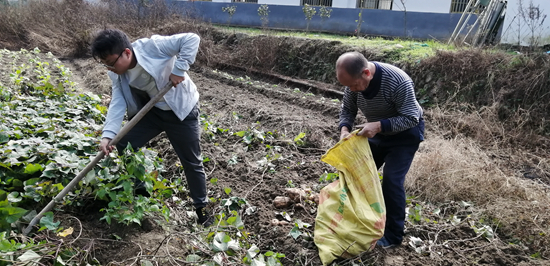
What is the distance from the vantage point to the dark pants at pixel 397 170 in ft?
8.63

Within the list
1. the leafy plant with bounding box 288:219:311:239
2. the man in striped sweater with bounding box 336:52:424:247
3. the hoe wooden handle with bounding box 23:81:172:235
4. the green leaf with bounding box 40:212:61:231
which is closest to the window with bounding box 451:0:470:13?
the man in striped sweater with bounding box 336:52:424:247

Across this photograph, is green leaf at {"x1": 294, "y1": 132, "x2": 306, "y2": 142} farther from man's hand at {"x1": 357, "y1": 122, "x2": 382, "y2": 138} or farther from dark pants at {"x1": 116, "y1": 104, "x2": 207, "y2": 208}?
man's hand at {"x1": 357, "y1": 122, "x2": 382, "y2": 138}

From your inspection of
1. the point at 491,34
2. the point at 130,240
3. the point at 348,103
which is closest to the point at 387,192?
the point at 348,103

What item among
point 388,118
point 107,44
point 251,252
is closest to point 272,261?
point 251,252

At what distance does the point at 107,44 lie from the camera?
2.39 metres

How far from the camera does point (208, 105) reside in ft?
22.1

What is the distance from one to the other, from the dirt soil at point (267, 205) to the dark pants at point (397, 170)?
0.79 ft

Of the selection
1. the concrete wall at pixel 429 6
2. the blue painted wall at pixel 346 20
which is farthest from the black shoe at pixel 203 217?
the concrete wall at pixel 429 6

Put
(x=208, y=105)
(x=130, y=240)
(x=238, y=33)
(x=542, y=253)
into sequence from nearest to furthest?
(x=130, y=240), (x=542, y=253), (x=208, y=105), (x=238, y=33)

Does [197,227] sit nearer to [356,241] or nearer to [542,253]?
[356,241]

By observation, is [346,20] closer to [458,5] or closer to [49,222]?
[458,5]

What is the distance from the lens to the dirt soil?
Result: 253 cm

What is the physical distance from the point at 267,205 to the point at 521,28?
7.42 m

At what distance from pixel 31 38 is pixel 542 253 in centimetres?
1606
